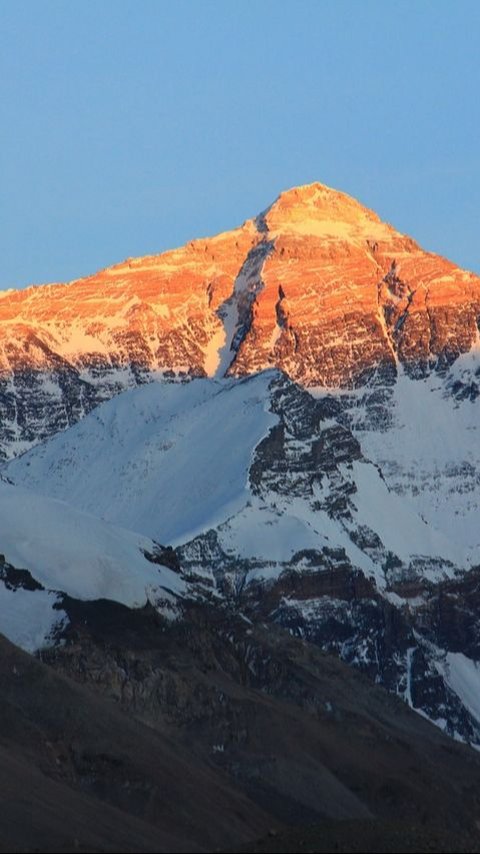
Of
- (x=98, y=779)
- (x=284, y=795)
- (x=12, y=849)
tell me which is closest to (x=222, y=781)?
(x=284, y=795)

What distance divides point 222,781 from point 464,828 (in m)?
18.4

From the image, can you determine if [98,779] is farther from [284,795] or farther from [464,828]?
[464,828]

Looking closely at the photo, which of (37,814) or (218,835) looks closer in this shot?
(37,814)

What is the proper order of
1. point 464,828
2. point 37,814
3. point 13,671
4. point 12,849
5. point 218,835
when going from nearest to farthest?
point 12,849
point 37,814
point 218,835
point 13,671
point 464,828

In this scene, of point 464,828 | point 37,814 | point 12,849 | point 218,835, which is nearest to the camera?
point 12,849

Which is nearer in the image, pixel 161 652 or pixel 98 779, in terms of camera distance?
pixel 98 779

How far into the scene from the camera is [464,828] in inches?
7037

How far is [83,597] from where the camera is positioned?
632 feet

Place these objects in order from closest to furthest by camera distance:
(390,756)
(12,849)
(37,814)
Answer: (12,849) → (37,814) → (390,756)

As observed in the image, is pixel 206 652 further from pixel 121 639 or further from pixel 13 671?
pixel 13 671

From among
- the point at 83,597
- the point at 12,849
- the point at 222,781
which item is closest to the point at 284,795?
the point at 222,781

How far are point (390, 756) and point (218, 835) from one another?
4483 cm

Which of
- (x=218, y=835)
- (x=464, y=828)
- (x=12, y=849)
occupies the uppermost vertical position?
(x=464, y=828)

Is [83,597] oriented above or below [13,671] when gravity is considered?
above
